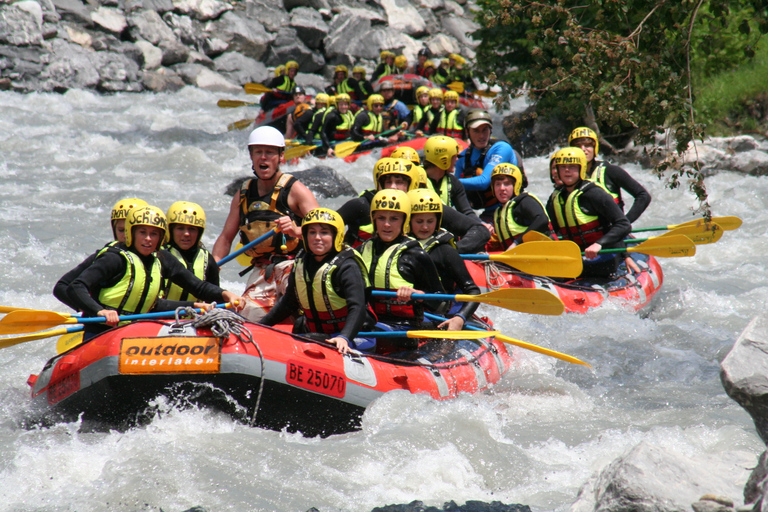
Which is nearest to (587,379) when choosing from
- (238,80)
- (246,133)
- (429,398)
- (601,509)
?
(429,398)

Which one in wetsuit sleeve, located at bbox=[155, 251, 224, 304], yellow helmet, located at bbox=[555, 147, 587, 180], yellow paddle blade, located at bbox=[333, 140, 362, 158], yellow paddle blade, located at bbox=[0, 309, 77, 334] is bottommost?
yellow paddle blade, located at bbox=[0, 309, 77, 334]

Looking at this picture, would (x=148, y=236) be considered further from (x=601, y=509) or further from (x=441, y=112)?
(x=441, y=112)

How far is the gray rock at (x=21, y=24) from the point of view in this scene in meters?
16.5

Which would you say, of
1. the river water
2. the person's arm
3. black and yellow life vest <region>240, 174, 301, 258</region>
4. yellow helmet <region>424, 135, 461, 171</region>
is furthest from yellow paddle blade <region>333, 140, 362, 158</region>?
black and yellow life vest <region>240, 174, 301, 258</region>

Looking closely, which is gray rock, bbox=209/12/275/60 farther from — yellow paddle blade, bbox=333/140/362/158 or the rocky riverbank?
yellow paddle blade, bbox=333/140/362/158

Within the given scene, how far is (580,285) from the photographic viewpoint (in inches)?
275

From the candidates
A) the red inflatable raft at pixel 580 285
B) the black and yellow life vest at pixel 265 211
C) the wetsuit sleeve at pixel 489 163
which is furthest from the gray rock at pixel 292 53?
the black and yellow life vest at pixel 265 211

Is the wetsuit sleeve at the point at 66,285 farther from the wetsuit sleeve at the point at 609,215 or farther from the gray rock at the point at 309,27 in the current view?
the gray rock at the point at 309,27

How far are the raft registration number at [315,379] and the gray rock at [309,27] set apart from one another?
813 inches

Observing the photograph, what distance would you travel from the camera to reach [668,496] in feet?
7.67

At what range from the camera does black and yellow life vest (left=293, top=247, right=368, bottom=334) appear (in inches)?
173

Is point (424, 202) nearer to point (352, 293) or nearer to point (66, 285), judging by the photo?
point (352, 293)

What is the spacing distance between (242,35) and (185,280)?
19.0m

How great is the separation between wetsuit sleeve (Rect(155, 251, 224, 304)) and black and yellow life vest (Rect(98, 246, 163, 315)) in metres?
0.08
